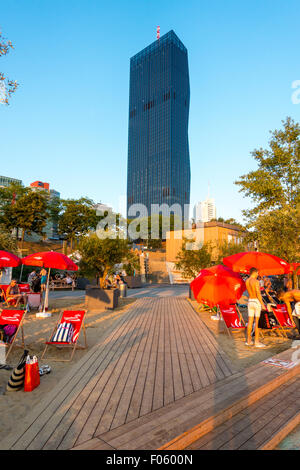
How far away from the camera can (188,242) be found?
16.5m

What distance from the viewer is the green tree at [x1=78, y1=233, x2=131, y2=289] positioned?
12.3 metres

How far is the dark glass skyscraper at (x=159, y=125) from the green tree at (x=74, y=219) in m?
83.2

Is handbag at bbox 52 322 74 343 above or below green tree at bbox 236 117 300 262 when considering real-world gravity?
below

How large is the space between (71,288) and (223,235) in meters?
19.7

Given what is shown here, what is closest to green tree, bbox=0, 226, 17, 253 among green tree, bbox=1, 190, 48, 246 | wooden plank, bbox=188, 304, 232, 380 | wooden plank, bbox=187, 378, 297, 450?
wooden plank, bbox=188, 304, 232, 380

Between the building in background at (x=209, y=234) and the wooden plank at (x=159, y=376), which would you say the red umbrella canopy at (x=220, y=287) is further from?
the building in background at (x=209, y=234)

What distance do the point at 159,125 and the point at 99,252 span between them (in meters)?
142

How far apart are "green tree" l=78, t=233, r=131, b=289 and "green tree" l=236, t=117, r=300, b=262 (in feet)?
21.5

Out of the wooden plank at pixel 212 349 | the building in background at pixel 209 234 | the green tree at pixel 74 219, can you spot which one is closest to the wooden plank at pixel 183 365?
the wooden plank at pixel 212 349

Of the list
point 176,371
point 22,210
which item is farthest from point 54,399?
point 22,210

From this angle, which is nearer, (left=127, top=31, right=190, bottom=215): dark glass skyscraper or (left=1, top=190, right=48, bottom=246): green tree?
(left=1, top=190, right=48, bottom=246): green tree

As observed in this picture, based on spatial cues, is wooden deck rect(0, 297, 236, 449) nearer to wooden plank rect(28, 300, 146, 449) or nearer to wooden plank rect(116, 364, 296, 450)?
wooden plank rect(28, 300, 146, 449)

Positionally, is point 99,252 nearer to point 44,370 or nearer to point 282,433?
point 44,370
